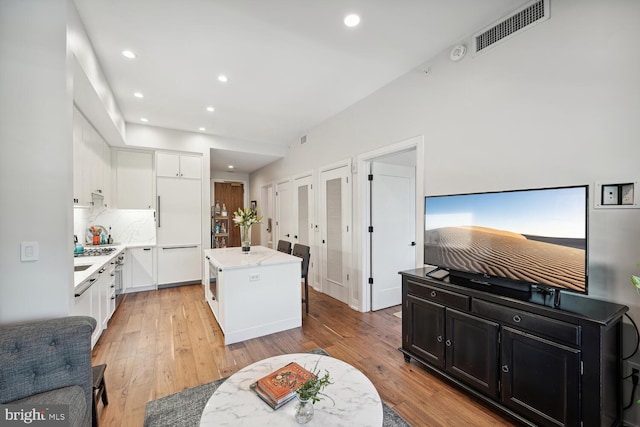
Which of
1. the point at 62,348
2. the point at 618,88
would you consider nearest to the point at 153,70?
the point at 62,348

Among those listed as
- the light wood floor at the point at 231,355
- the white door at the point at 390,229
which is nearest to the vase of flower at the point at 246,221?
the light wood floor at the point at 231,355

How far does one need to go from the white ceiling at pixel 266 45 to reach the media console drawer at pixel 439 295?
2.20 metres

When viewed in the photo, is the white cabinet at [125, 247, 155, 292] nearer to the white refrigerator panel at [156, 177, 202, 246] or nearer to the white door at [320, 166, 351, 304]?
the white refrigerator panel at [156, 177, 202, 246]

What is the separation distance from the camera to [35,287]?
1.67m

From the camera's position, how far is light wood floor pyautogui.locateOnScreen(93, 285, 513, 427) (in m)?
1.89

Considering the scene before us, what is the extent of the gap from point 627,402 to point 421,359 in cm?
120

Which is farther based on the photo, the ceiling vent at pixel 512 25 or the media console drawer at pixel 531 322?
the ceiling vent at pixel 512 25

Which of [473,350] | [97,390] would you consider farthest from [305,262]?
[97,390]

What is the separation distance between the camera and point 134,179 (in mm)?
4734

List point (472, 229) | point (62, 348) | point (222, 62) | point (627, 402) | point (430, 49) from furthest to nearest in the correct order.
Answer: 1. point (222, 62)
2. point (430, 49)
3. point (472, 229)
4. point (627, 402)
5. point (62, 348)

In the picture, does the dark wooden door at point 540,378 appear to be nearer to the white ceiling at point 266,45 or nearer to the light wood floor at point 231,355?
the light wood floor at point 231,355

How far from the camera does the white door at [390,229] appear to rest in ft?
12.1

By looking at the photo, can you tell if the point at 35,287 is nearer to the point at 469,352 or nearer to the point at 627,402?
the point at 469,352

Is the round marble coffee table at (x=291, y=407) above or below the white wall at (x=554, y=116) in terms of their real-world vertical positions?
below
